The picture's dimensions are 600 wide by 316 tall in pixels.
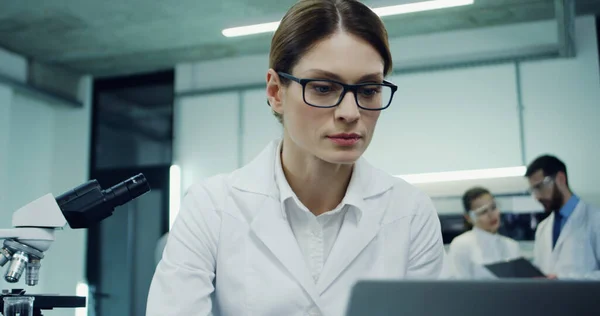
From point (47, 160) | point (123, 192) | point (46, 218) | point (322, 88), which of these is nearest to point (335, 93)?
point (322, 88)

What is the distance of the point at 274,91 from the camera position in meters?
1.29

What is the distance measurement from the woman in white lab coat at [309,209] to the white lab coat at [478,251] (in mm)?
2601

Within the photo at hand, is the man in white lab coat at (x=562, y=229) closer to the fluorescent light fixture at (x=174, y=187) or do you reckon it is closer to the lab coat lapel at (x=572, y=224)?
the lab coat lapel at (x=572, y=224)

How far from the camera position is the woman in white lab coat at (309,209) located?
1.14m

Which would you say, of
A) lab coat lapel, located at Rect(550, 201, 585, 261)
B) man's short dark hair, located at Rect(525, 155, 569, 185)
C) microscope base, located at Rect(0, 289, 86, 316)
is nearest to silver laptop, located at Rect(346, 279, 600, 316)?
microscope base, located at Rect(0, 289, 86, 316)

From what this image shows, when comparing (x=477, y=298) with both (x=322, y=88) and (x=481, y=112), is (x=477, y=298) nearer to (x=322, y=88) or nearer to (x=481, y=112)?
(x=322, y=88)

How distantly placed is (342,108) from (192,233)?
0.38m

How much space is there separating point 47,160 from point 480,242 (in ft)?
14.4

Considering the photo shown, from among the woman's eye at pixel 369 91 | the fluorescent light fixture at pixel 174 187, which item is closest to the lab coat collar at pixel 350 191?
the woman's eye at pixel 369 91

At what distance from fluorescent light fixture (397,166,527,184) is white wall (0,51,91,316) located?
11.0ft

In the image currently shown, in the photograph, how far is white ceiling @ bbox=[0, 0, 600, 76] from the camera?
14.9 ft

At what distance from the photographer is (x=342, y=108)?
1.11 metres

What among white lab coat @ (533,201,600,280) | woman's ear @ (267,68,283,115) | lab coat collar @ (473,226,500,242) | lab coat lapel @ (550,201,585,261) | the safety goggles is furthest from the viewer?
the safety goggles

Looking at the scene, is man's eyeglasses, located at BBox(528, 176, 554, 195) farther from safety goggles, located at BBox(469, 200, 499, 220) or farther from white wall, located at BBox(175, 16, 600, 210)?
white wall, located at BBox(175, 16, 600, 210)
